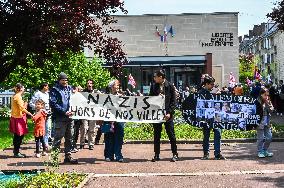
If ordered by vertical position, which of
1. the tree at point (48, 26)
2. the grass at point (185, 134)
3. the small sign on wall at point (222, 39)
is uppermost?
the small sign on wall at point (222, 39)

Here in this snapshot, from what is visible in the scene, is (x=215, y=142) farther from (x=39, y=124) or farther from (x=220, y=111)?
(x=39, y=124)

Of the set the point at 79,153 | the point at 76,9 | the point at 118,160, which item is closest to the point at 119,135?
the point at 118,160

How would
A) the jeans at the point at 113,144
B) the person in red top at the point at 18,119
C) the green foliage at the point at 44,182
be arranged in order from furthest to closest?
1. the person in red top at the point at 18,119
2. the jeans at the point at 113,144
3. the green foliage at the point at 44,182

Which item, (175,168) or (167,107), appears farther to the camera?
(167,107)

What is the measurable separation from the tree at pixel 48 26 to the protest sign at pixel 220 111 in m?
8.37

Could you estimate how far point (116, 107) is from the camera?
12.8 m

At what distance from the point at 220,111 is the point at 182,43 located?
3928 cm

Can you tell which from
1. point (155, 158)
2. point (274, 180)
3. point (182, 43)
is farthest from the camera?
point (182, 43)

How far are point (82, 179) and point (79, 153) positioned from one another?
4401 mm

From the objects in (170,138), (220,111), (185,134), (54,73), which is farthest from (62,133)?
(54,73)

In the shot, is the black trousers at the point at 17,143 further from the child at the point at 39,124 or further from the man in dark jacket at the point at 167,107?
the man in dark jacket at the point at 167,107

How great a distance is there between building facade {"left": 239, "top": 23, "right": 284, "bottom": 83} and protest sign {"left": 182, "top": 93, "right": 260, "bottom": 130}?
7111cm

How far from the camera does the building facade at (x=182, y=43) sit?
50.0 metres

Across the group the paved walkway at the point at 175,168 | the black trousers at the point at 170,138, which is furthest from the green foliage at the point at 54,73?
the black trousers at the point at 170,138
